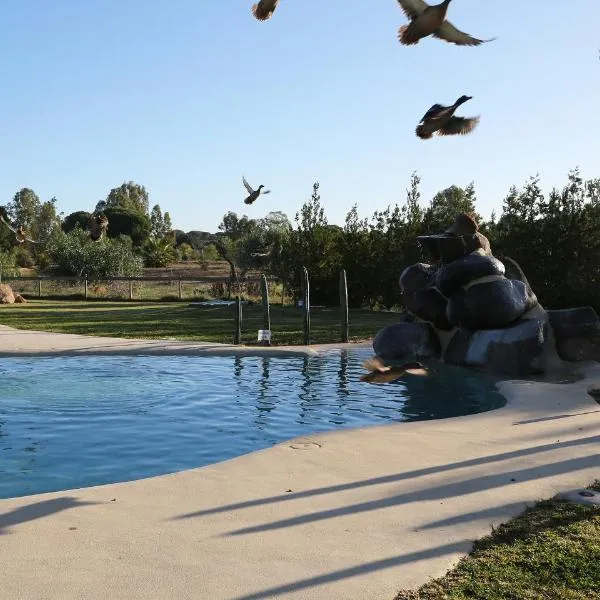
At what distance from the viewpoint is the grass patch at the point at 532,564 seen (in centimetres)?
347

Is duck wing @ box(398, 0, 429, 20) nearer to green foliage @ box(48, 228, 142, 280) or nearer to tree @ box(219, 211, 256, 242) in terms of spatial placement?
green foliage @ box(48, 228, 142, 280)

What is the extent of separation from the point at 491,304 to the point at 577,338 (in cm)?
155

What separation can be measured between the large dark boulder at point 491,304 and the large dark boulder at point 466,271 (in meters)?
0.27

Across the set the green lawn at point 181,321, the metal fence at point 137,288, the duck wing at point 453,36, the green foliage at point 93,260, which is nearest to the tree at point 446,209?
the green lawn at point 181,321

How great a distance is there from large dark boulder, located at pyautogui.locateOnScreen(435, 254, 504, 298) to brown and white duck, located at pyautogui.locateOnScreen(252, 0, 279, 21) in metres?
8.72

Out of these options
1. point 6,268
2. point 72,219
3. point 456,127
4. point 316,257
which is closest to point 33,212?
point 72,219

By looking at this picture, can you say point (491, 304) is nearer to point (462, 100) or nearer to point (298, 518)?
point (462, 100)

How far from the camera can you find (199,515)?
15.4 ft

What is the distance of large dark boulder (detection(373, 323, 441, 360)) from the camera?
13.5m

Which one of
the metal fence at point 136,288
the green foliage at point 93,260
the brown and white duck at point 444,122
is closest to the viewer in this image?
the brown and white duck at point 444,122

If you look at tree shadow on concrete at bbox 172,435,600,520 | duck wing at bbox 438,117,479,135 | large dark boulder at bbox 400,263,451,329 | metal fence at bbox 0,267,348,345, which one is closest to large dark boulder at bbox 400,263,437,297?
large dark boulder at bbox 400,263,451,329

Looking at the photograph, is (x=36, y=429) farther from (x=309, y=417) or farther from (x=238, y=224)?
(x=238, y=224)

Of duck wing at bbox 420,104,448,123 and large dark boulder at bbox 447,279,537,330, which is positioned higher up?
duck wing at bbox 420,104,448,123

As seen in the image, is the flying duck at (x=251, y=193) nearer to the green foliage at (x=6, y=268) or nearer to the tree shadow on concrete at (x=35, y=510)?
the tree shadow on concrete at (x=35, y=510)
